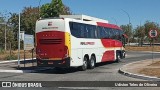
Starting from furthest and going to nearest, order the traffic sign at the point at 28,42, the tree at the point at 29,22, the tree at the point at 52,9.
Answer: the tree at the point at 29,22
the tree at the point at 52,9
the traffic sign at the point at 28,42

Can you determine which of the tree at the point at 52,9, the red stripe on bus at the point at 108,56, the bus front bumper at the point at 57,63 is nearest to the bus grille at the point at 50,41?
the bus front bumper at the point at 57,63

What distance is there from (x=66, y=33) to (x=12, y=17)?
2051 inches

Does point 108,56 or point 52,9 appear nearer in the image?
point 108,56

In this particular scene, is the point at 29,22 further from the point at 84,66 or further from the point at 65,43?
the point at 65,43

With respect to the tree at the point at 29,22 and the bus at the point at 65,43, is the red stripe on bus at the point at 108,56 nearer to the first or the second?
the bus at the point at 65,43

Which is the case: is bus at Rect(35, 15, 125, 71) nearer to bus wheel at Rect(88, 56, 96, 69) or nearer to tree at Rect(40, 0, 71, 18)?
bus wheel at Rect(88, 56, 96, 69)

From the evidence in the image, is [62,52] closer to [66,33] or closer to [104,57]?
[66,33]

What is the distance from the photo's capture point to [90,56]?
27.9m

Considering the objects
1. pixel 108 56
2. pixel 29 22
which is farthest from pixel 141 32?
pixel 108 56

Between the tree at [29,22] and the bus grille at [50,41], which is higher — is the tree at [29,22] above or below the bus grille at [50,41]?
above

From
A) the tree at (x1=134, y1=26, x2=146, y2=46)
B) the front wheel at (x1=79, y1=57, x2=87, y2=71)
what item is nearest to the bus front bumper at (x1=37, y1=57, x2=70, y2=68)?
the front wheel at (x1=79, y1=57, x2=87, y2=71)

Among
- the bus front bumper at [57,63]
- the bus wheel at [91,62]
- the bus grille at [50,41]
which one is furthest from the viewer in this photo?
the bus wheel at [91,62]

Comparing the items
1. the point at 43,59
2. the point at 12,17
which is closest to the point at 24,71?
the point at 43,59

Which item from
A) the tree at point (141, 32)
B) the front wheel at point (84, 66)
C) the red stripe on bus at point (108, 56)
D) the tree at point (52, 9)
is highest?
the tree at point (52, 9)
